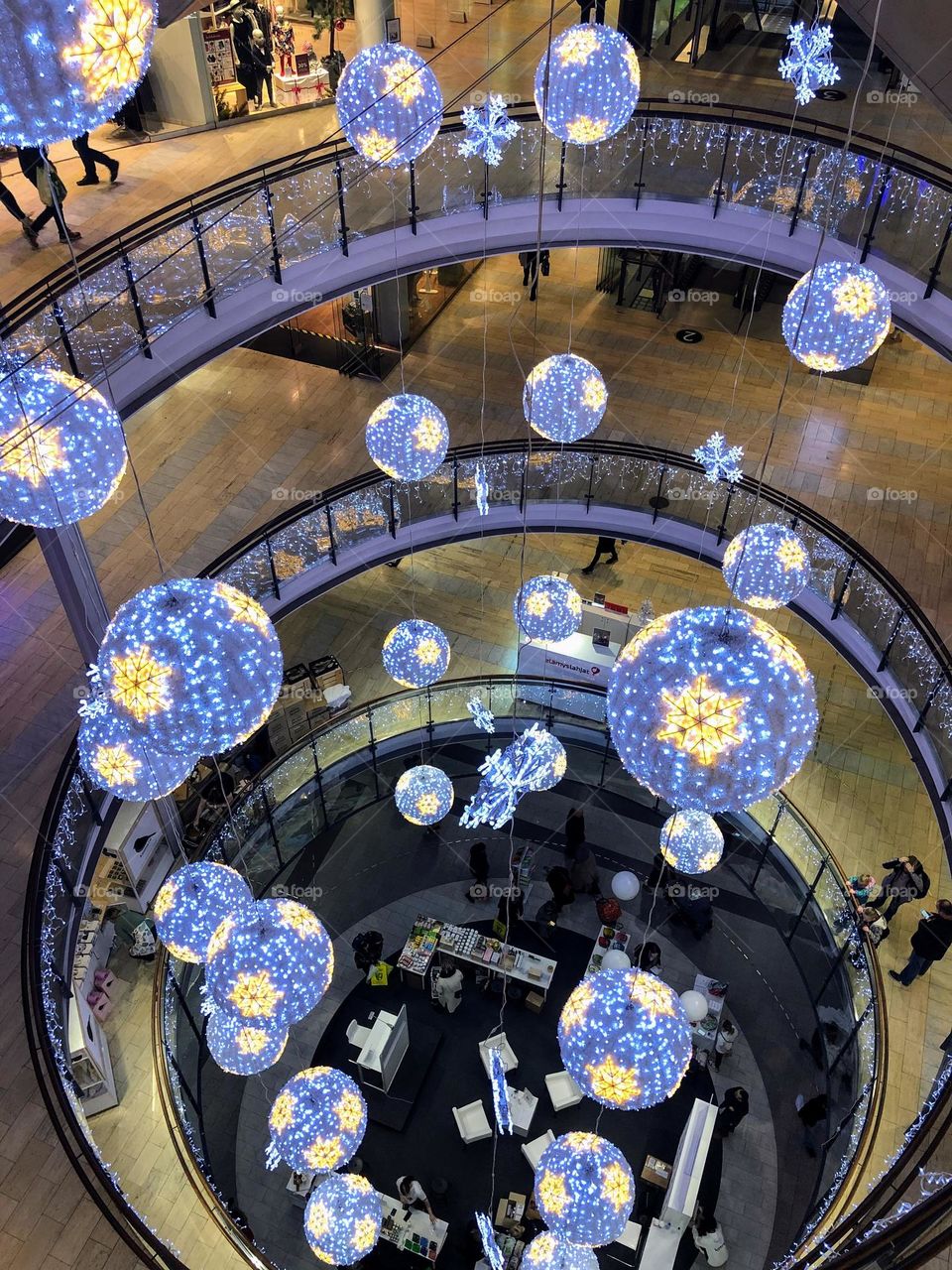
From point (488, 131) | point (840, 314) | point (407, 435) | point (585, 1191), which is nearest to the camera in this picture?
point (840, 314)

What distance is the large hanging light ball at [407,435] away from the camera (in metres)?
7.66

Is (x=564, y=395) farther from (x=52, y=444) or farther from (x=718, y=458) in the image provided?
(x=52, y=444)

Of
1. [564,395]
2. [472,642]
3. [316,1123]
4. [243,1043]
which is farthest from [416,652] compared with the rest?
[472,642]

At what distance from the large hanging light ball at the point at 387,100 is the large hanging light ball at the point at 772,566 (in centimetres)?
384

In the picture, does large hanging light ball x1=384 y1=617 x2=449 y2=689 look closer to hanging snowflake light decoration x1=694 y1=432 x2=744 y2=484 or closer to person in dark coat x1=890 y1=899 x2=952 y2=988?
hanging snowflake light decoration x1=694 y1=432 x2=744 y2=484

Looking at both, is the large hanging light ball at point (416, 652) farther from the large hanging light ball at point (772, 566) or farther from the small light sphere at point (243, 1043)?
the small light sphere at point (243, 1043)

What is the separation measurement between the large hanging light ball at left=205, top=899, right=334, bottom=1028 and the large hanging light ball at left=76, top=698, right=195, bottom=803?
114 centimetres

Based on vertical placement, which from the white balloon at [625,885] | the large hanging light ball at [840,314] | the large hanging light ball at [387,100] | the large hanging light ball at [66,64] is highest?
the large hanging light ball at [66,64]

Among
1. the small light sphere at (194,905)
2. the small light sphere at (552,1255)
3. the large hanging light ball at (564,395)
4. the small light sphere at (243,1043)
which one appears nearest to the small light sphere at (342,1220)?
the small light sphere at (552,1255)

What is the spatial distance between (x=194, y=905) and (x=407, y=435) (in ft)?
12.5

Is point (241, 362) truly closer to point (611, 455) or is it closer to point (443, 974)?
point (611, 455)

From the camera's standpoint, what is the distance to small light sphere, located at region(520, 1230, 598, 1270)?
7270mm

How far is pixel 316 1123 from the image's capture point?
7.43m

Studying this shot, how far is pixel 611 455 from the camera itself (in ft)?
36.0
